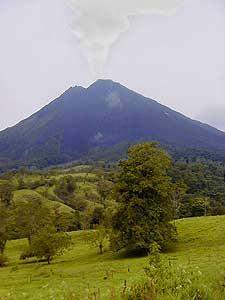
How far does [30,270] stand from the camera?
42.9m

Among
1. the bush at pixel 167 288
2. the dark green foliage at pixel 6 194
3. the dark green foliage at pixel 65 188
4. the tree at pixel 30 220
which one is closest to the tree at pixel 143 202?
the tree at pixel 30 220

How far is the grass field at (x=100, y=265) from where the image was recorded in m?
27.0

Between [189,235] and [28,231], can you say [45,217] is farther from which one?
[189,235]

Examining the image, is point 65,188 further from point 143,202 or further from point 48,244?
point 143,202

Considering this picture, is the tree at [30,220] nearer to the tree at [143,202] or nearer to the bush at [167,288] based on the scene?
the tree at [143,202]

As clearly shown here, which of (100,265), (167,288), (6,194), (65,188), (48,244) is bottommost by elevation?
(100,265)

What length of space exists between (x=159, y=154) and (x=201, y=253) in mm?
12223

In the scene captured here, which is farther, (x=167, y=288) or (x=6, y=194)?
(x=6, y=194)

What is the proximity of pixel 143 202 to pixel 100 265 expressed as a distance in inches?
303

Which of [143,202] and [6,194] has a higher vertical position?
[6,194]

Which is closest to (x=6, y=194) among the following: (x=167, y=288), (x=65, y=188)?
(x=65, y=188)

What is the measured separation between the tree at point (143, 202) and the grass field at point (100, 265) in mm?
1984

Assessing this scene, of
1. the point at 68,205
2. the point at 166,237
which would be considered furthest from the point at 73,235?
the point at 68,205

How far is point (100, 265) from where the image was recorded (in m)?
37.7
